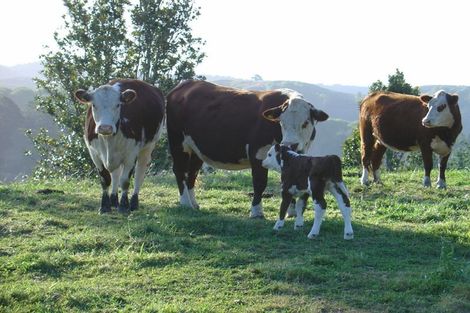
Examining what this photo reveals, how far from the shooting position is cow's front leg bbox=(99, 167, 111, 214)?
11617mm

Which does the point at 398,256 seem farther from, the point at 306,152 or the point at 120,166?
the point at 120,166

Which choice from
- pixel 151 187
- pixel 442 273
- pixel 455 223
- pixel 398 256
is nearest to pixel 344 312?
pixel 442 273

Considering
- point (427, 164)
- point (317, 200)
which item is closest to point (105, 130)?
point (317, 200)

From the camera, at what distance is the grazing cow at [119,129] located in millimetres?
11195

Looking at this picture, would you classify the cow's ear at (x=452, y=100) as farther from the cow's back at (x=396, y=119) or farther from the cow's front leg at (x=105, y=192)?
the cow's front leg at (x=105, y=192)

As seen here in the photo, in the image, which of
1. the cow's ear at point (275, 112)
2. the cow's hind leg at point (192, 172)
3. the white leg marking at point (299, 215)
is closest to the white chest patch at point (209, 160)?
the cow's hind leg at point (192, 172)

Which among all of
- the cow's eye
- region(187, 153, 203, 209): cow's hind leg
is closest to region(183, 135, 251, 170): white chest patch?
region(187, 153, 203, 209): cow's hind leg

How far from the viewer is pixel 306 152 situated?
11.1 m

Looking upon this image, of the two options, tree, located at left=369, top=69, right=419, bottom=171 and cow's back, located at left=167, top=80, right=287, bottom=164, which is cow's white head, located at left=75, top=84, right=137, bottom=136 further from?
tree, located at left=369, top=69, right=419, bottom=171

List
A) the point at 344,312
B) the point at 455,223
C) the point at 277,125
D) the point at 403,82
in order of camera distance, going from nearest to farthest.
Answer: the point at 344,312 < the point at 455,223 < the point at 277,125 < the point at 403,82

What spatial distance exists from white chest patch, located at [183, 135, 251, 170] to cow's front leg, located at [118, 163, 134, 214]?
3.89 feet

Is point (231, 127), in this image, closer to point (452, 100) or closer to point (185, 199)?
point (185, 199)

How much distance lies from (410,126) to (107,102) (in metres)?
7.92

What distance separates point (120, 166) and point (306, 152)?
3.30m
